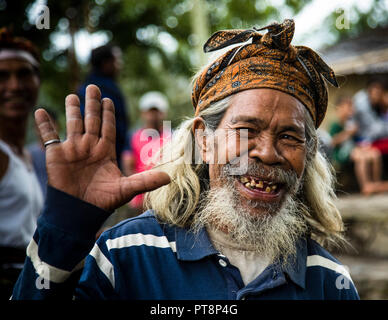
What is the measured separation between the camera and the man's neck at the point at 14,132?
343 centimetres

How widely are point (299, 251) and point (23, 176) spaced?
2160 mm

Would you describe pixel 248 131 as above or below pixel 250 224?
above

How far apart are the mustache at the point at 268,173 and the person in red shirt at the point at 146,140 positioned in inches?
127

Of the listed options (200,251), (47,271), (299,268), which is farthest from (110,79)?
Result: (47,271)

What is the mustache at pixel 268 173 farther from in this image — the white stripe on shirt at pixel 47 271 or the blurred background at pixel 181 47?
the blurred background at pixel 181 47

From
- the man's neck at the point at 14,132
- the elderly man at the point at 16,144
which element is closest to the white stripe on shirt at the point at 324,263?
the elderly man at the point at 16,144

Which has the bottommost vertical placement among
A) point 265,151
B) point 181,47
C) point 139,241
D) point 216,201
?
point 139,241

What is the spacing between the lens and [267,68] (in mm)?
2145

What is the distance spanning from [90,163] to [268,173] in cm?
90

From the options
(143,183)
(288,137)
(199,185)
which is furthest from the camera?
(199,185)

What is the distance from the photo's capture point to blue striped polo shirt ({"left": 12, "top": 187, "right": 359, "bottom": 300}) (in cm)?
146

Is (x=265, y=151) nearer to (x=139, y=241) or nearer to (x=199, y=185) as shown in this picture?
(x=199, y=185)
